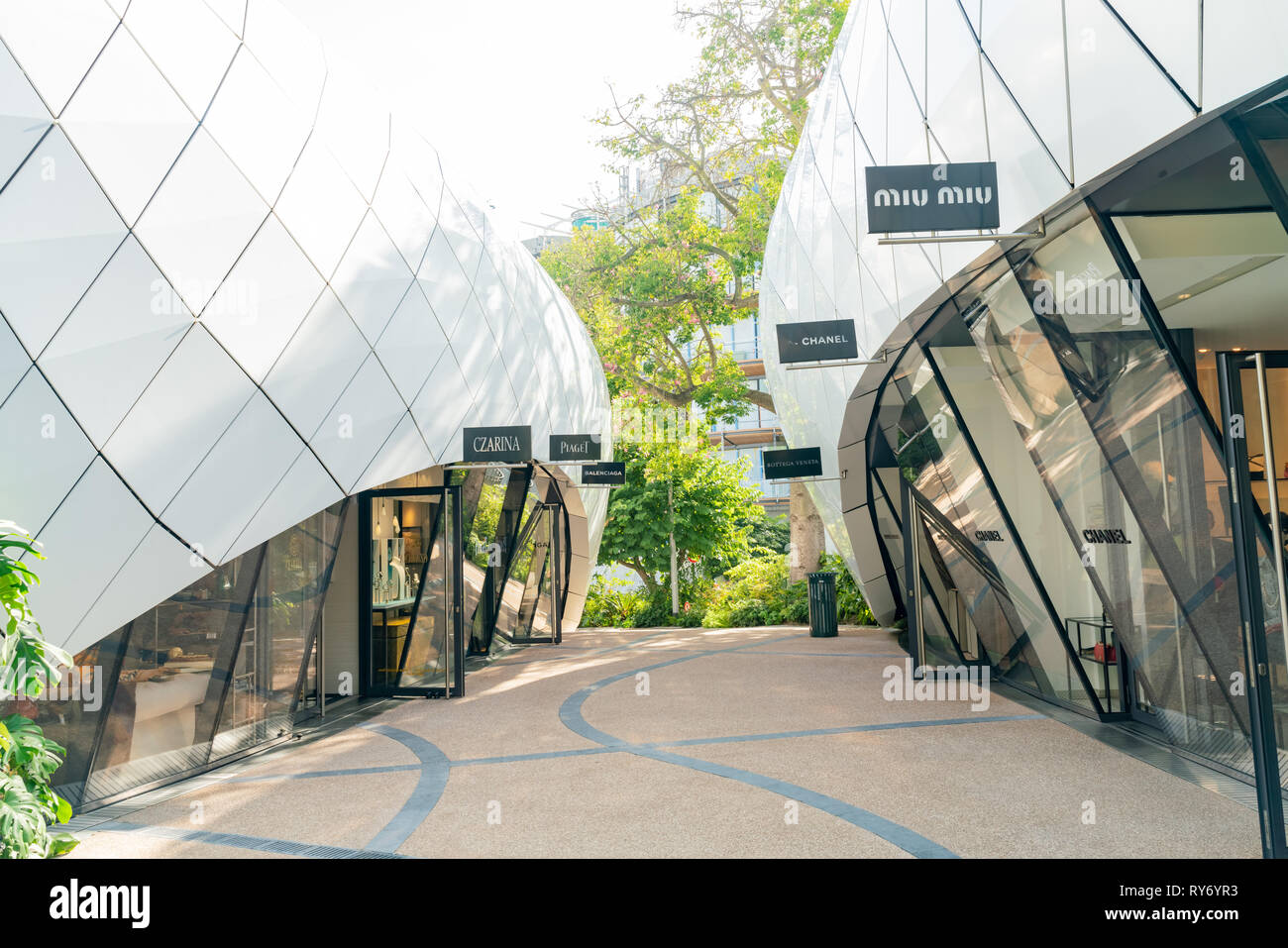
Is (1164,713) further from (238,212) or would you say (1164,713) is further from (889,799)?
(238,212)

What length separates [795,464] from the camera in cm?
1552

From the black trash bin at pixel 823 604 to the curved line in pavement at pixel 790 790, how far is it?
7615mm

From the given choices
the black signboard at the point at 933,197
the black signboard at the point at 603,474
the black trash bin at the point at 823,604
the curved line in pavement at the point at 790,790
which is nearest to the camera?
the curved line in pavement at the point at 790,790

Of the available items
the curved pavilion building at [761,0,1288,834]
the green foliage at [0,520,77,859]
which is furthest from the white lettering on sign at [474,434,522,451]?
the green foliage at [0,520,77,859]

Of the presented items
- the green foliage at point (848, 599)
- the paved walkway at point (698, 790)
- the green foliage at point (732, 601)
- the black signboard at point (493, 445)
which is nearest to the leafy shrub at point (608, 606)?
the green foliage at point (732, 601)

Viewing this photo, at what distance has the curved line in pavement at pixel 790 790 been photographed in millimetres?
5107

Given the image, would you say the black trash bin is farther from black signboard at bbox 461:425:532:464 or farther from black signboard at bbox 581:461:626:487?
black signboard at bbox 461:425:532:464

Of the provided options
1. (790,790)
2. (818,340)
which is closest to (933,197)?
(818,340)

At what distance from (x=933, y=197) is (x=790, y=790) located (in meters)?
4.29

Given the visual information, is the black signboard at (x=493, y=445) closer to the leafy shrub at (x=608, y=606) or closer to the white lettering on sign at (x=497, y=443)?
the white lettering on sign at (x=497, y=443)

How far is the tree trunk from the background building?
11662 mm

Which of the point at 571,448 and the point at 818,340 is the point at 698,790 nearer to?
the point at 818,340

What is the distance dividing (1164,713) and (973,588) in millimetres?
3138
